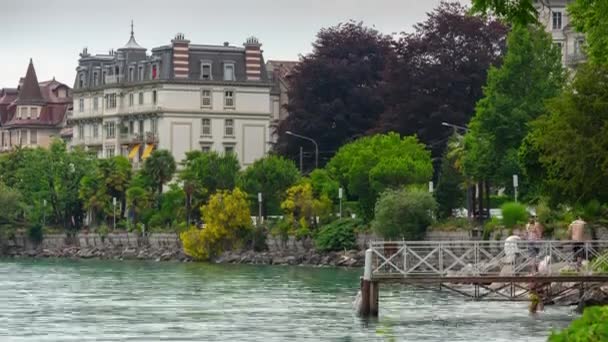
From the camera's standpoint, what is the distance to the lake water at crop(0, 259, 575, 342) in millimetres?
53094

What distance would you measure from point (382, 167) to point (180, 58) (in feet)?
184

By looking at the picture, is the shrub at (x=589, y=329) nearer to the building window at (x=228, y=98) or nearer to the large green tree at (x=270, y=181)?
the large green tree at (x=270, y=181)

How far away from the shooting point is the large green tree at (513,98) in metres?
97.4

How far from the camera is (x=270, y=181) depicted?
430 ft

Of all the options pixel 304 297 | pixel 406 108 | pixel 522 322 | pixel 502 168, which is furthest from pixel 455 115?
pixel 522 322

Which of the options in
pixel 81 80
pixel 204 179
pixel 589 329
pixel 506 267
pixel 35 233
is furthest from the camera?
pixel 81 80

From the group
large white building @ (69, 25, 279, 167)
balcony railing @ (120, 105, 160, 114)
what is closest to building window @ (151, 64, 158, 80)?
large white building @ (69, 25, 279, 167)

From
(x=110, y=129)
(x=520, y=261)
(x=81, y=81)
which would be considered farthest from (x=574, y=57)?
(x=520, y=261)

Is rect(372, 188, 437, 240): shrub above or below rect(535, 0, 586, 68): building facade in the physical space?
below

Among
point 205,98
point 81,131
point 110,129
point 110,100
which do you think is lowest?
point 110,129

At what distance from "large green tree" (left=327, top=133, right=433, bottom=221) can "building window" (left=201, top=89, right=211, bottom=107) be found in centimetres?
4814

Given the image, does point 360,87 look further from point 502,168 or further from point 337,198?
point 502,168

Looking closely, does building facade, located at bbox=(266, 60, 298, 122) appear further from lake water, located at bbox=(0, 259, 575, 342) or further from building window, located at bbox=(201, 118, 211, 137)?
lake water, located at bbox=(0, 259, 575, 342)

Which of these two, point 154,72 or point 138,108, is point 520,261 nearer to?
point 154,72
